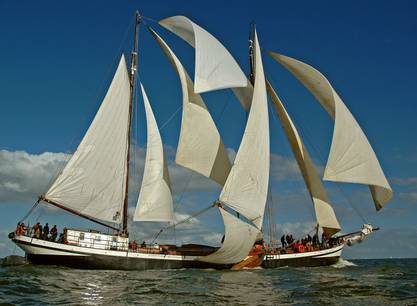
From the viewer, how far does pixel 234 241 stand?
34.9 meters

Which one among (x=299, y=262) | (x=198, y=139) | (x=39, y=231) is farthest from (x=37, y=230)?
(x=299, y=262)

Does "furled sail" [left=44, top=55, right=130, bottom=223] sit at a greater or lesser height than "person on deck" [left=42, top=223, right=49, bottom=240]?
greater

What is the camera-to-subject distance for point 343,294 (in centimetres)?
2234

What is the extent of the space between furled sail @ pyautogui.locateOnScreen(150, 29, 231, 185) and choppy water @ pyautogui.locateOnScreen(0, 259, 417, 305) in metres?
10.6

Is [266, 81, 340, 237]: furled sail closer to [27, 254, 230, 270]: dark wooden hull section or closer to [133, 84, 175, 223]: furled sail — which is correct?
[133, 84, 175, 223]: furled sail

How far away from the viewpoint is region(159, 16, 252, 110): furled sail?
117 feet

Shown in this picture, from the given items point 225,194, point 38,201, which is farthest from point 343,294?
point 38,201

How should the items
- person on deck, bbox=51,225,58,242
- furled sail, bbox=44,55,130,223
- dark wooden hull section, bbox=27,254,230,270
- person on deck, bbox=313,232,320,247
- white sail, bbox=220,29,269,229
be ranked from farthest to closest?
1. person on deck, bbox=313,232,320,247
2. furled sail, bbox=44,55,130,223
3. white sail, bbox=220,29,269,229
4. person on deck, bbox=51,225,58,242
5. dark wooden hull section, bbox=27,254,230,270

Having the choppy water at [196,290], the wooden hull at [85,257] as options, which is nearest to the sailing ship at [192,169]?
the wooden hull at [85,257]

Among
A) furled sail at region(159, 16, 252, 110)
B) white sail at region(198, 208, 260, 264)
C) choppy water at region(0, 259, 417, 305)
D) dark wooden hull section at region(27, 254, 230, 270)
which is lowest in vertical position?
choppy water at region(0, 259, 417, 305)

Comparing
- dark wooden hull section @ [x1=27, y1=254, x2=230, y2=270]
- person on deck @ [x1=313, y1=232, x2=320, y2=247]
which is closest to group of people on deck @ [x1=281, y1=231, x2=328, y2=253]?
person on deck @ [x1=313, y1=232, x2=320, y2=247]

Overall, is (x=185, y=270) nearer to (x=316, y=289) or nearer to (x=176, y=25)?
(x=316, y=289)

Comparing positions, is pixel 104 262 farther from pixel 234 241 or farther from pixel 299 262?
pixel 299 262

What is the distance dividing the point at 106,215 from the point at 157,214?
3.49 metres
